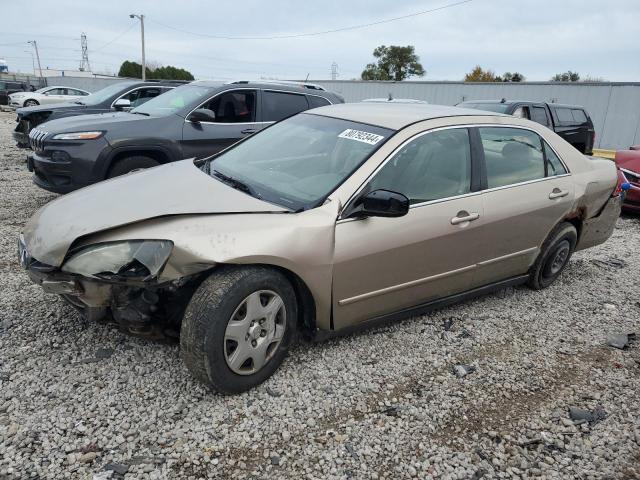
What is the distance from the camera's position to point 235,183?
3.20 metres

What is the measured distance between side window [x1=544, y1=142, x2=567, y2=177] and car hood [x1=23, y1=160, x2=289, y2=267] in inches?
101

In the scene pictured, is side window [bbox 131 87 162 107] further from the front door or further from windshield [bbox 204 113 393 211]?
the front door

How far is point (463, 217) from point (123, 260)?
2203mm

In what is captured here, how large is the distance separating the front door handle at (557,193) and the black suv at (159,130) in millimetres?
3775

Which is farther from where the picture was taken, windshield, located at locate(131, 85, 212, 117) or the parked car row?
windshield, located at locate(131, 85, 212, 117)

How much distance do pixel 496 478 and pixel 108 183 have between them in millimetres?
2957

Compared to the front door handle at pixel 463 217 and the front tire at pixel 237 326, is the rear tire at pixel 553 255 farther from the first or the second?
the front tire at pixel 237 326

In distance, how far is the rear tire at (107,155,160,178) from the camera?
18.4 feet

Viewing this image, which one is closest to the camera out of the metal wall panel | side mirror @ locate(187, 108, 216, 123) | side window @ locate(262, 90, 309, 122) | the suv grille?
the suv grille

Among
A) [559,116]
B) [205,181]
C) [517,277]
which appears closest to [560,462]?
[517,277]

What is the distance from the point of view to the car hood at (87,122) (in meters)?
5.51

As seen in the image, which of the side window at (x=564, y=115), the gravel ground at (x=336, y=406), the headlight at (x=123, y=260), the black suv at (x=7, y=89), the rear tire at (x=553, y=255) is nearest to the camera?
the gravel ground at (x=336, y=406)

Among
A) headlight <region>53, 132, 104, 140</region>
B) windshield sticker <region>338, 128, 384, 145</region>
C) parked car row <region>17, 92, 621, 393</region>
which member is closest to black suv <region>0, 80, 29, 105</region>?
headlight <region>53, 132, 104, 140</region>

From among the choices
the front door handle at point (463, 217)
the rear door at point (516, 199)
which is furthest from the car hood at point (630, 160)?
→ the front door handle at point (463, 217)
